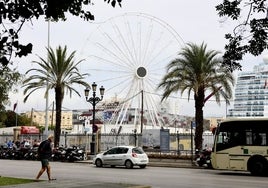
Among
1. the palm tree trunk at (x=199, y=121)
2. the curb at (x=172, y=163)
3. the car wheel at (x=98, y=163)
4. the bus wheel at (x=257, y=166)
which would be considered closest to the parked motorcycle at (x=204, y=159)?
the curb at (x=172, y=163)

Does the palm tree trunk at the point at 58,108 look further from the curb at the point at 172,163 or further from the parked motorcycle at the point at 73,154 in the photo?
the curb at the point at 172,163

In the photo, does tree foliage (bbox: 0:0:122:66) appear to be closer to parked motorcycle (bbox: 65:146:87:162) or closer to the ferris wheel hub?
parked motorcycle (bbox: 65:146:87:162)

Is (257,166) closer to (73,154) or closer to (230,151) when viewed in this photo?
(230,151)

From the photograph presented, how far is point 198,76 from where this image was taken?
35188mm

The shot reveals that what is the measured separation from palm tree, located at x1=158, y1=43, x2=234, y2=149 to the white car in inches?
236

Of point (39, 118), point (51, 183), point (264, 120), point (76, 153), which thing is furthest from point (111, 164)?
point (39, 118)

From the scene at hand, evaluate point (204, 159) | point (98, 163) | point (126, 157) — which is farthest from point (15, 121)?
point (204, 159)

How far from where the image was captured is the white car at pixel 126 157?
97.0 ft

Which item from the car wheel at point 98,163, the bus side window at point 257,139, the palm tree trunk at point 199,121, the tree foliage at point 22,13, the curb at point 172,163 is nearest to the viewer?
the tree foliage at point 22,13

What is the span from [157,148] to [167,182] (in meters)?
19.6

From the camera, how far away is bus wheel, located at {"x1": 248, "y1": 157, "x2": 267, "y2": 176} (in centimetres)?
2397

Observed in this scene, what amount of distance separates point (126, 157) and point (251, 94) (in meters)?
65.8

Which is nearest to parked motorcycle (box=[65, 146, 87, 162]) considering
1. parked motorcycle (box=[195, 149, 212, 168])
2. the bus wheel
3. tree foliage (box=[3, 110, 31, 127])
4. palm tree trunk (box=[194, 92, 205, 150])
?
palm tree trunk (box=[194, 92, 205, 150])

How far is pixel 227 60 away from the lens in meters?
10.6
